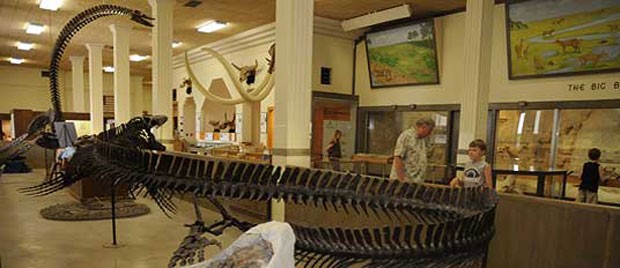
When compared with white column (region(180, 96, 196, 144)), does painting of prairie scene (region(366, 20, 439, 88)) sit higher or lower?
higher

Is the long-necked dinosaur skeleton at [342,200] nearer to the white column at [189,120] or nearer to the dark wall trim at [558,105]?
the dark wall trim at [558,105]

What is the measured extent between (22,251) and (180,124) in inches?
438

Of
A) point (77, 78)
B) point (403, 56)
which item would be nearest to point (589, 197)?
point (403, 56)

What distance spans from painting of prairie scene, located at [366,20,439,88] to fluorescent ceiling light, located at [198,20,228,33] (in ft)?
11.7

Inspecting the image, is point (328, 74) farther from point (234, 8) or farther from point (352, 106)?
point (234, 8)

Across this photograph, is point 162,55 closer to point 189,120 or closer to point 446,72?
point 446,72

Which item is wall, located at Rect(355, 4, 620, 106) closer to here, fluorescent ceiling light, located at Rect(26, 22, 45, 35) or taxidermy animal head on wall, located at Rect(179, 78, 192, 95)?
taxidermy animal head on wall, located at Rect(179, 78, 192, 95)

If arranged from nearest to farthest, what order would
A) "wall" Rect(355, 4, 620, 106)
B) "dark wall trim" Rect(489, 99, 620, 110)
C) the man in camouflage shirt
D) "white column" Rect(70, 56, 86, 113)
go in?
the man in camouflage shirt < "dark wall trim" Rect(489, 99, 620, 110) < "wall" Rect(355, 4, 620, 106) < "white column" Rect(70, 56, 86, 113)

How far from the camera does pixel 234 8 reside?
9086mm

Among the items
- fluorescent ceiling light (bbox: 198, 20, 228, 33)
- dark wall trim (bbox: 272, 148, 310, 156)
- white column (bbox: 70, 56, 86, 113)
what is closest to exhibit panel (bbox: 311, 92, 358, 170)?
fluorescent ceiling light (bbox: 198, 20, 228, 33)

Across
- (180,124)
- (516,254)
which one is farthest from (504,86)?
(180,124)

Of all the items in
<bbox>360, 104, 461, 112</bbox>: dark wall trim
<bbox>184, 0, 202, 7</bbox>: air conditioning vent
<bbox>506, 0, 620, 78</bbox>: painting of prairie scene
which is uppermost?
<bbox>184, 0, 202, 7</bbox>: air conditioning vent

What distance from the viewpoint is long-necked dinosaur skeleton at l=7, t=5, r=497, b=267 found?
1609 mm

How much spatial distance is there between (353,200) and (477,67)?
17.6 feet
